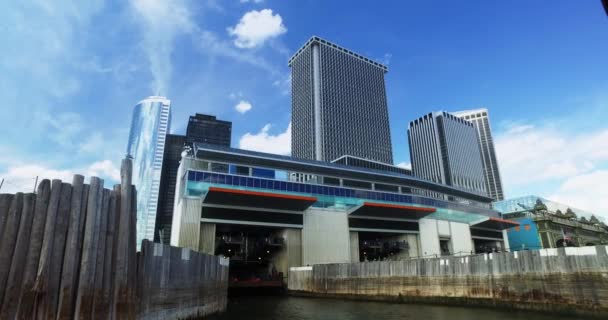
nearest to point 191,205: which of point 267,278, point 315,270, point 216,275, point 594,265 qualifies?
point 267,278

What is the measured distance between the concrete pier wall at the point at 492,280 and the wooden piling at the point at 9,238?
32.5m

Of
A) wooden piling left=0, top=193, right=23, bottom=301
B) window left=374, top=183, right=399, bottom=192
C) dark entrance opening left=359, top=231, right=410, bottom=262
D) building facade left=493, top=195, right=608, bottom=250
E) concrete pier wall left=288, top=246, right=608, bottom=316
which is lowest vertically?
concrete pier wall left=288, top=246, right=608, bottom=316

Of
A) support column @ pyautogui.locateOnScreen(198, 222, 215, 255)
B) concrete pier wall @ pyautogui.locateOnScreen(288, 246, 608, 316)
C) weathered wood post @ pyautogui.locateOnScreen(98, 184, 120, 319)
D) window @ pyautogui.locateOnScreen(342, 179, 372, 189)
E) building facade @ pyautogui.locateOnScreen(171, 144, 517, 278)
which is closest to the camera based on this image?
weathered wood post @ pyautogui.locateOnScreen(98, 184, 120, 319)

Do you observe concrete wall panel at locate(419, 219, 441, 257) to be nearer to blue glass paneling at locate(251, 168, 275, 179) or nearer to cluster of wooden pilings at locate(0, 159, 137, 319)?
blue glass paneling at locate(251, 168, 275, 179)

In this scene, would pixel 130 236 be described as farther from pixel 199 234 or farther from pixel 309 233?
pixel 309 233

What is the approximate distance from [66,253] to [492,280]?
3234 cm

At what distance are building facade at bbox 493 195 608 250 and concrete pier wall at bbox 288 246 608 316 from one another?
57018 millimetres

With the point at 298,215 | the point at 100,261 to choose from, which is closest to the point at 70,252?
the point at 100,261

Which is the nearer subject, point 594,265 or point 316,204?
point 594,265

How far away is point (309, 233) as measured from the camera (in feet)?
190

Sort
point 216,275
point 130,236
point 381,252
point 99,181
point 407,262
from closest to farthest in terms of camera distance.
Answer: point 99,181
point 130,236
point 216,275
point 407,262
point 381,252

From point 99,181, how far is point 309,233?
46.9 metres

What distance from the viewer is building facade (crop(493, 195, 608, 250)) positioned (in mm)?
88569

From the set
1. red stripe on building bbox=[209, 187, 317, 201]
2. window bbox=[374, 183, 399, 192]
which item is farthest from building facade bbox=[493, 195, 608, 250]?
red stripe on building bbox=[209, 187, 317, 201]
